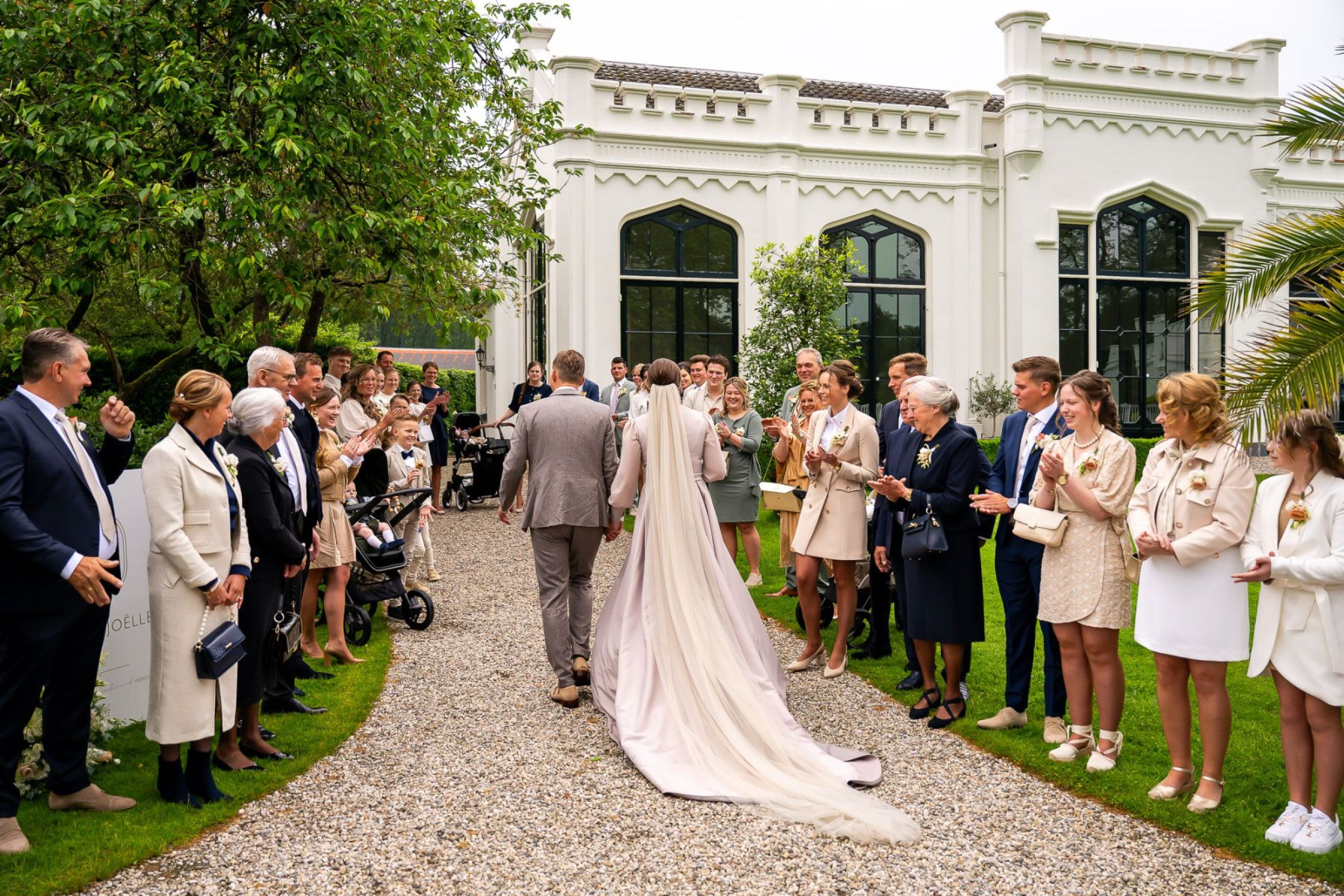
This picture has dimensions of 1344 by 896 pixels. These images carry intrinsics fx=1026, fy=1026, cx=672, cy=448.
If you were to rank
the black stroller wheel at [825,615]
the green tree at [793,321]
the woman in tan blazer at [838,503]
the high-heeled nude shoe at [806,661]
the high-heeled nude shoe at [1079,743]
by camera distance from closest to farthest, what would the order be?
the high-heeled nude shoe at [1079,743], the woman in tan blazer at [838,503], the high-heeled nude shoe at [806,661], the black stroller wheel at [825,615], the green tree at [793,321]

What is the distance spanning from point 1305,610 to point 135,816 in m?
4.98

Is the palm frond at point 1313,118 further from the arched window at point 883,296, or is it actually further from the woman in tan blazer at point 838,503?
the arched window at point 883,296

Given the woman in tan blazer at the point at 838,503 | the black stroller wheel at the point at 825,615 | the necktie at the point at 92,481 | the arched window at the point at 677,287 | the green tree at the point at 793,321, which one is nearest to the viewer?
the necktie at the point at 92,481

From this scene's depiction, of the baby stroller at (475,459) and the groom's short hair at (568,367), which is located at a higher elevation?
the groom's short hair at (568,367)

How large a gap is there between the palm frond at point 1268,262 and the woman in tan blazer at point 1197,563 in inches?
42.5

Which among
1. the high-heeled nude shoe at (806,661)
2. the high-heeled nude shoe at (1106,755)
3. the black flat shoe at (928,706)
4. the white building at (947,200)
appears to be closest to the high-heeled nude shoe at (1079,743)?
the high-heeled nude shoe at (1106,755)

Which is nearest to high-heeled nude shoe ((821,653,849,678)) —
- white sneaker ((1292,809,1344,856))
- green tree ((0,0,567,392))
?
white sneaker ((1292,809,1344,856))

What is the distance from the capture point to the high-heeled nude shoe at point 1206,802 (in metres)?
4.51

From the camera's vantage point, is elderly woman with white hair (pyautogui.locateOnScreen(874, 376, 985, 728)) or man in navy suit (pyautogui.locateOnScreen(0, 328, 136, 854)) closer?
man in navy suit (pyautogui.locateOnScreen(0, 328, 136, 854))

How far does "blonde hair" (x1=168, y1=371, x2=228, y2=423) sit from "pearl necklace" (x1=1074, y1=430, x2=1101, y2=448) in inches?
160

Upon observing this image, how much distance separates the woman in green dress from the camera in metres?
9.30

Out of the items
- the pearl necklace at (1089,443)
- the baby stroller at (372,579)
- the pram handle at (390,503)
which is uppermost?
the pearl necklace at (1089,443)

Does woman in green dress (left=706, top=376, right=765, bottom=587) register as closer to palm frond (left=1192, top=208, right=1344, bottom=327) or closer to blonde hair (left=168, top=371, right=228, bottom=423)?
palm frond (left=1192, top=208, right=1344, bottom=327)

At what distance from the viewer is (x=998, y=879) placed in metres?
3.96
